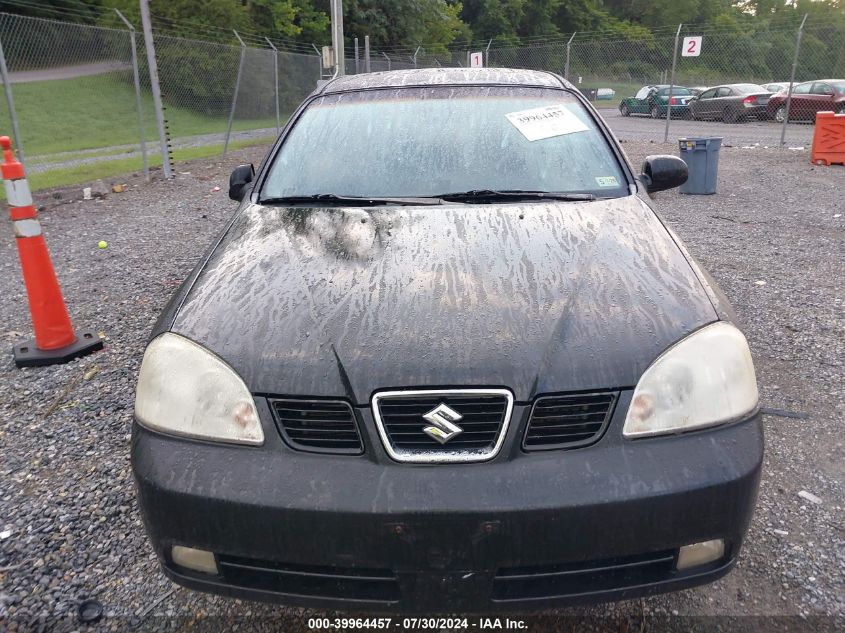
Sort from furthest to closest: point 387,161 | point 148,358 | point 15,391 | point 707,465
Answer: point 15,391 < point 387,161 < point 148,358 < point 707,465

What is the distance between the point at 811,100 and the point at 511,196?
21089mm

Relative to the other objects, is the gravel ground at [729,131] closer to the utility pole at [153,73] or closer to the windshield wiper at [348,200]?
the utility pole at [153,73]

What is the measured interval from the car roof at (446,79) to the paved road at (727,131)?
1330 centimetres

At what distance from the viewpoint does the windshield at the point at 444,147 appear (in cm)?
268

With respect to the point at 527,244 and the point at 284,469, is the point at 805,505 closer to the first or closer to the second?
the point at 527,244

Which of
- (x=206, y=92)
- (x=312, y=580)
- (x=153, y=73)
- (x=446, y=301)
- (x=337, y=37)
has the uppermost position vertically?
(x=337, y=37)

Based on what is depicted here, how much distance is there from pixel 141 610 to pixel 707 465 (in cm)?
173

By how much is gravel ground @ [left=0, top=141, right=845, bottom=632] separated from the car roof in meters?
1.95

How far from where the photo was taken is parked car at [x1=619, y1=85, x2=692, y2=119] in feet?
78.6

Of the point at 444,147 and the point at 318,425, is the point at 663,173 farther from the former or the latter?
the point at 318,425

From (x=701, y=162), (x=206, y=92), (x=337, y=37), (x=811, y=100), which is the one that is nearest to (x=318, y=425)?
(x=701, y=162)

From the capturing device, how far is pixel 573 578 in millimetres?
1603

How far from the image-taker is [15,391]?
3.54 metres

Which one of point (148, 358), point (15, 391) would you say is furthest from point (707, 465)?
point (15, 391)
